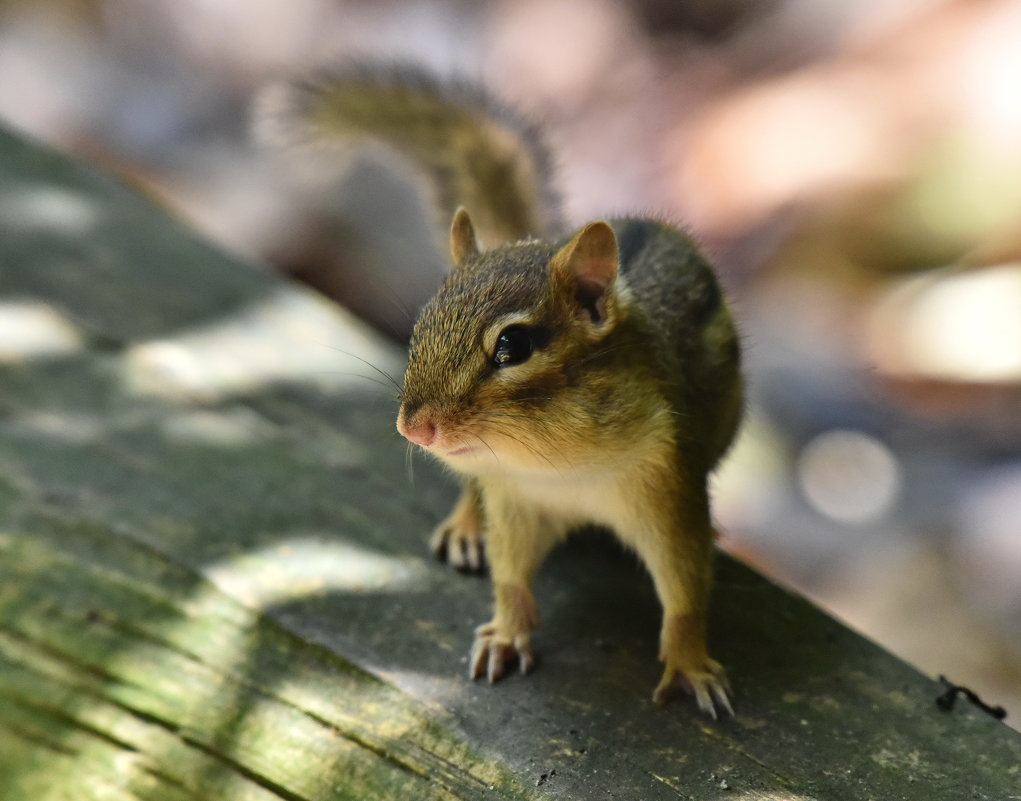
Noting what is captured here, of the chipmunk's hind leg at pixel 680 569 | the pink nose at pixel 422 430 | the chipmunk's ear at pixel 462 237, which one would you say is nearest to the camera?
the pink nose at pixel 422 430

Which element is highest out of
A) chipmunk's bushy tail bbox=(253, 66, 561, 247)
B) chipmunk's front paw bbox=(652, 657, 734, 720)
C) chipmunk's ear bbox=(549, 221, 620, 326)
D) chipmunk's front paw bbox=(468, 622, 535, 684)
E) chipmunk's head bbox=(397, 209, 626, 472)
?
chipmunk's bushy tail bbox=(253, 66, 561, 247)

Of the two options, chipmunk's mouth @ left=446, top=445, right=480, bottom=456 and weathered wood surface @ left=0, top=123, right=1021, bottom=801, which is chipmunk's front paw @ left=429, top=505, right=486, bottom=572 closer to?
weathered wood surface @ left=0, top=123, right=1021, bottom=801

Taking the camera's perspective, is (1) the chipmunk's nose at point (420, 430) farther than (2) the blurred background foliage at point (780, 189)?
No

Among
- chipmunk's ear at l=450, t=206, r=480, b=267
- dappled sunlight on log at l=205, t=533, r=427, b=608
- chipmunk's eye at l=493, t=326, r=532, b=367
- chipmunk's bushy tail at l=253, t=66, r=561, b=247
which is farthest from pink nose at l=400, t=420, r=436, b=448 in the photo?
chipmunk's bushy tail at l=253, t=66, r=561, b=247

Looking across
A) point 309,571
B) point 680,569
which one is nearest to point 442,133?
point 309,571

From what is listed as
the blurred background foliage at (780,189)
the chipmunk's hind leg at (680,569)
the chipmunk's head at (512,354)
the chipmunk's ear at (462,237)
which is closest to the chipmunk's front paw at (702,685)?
the chipmunk's hind leg at (680,569)

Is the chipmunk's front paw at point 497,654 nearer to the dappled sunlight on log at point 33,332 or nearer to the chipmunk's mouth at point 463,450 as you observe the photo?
the chipmunk's mouth at point 463,450

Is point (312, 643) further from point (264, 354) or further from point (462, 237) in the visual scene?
point (264, 354)

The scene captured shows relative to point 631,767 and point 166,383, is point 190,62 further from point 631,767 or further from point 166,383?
point 631,767
